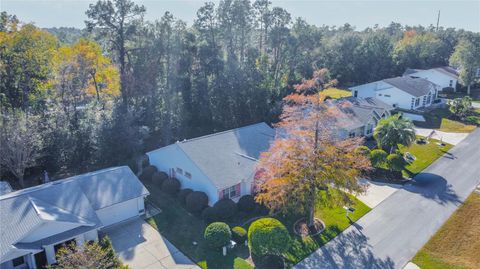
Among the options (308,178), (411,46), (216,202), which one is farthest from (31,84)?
(411,46)

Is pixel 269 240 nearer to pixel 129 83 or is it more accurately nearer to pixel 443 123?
pixel 129 83

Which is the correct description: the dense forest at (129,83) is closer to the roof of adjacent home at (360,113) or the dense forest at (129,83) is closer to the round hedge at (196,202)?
the roof of adjacent home at (360,113)

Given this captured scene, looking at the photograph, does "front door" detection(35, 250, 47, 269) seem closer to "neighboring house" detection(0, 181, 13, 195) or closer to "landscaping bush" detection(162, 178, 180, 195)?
"neighboring house" detection(0, 181, 13, 195)

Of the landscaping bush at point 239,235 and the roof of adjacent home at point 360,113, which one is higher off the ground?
the roof of adjacent home at point 360,113

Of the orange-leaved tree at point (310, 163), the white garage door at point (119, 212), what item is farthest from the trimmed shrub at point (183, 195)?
the orange-leaved tree at point (310, 163)

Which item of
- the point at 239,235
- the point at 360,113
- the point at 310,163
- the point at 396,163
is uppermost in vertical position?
the point at 310,163

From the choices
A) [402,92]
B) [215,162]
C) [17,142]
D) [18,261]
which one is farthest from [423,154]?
[17,142]
